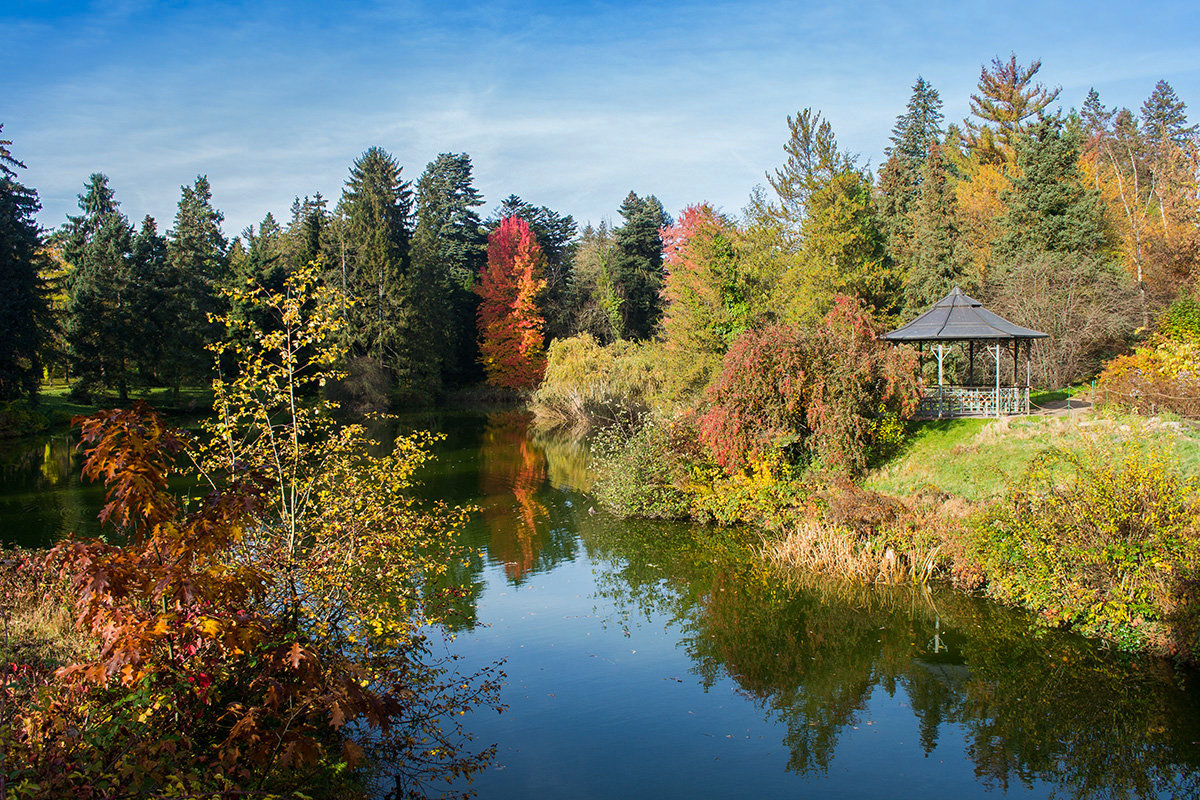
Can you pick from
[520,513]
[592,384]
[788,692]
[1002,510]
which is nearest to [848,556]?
[1002,510]

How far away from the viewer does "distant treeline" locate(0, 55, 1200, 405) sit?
27.3 meters

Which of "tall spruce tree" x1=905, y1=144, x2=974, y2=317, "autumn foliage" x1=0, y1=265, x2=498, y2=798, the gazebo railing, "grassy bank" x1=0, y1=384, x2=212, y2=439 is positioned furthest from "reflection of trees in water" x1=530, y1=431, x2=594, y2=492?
"tall spruce tree" x1=905, y1=144, x2=974, y2=317

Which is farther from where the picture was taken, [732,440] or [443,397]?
[443,397]

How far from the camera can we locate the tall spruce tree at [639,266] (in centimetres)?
4903

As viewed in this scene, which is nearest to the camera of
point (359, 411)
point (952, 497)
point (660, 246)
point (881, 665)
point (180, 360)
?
point (881, 665)

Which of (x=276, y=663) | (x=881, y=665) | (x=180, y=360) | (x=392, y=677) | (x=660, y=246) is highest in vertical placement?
(x=660, y=246)

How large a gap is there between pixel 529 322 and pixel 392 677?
138 ft

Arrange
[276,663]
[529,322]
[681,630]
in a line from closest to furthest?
[276,663] → [681,630] → [529,322]

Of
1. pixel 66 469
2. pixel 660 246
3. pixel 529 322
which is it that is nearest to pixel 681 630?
pixel 66 469

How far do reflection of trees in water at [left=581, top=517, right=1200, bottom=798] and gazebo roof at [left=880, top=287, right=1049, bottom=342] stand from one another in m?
10.0

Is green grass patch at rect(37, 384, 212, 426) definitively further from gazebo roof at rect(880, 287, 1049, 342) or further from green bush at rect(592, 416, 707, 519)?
gazebo roof at rect(880, 287, 1049, 342)

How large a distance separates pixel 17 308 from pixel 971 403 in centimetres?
3326

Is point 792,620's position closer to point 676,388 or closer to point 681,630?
point 681,630

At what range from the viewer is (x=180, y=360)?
3791cm
